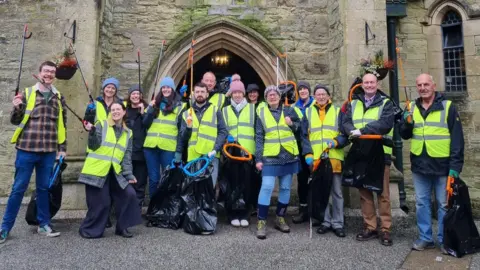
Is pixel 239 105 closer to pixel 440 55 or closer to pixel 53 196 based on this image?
pixel 53 196

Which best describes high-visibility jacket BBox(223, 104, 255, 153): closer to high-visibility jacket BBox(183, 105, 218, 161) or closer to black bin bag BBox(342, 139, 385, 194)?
high-visibility jacket BBox(183, 105, 218, 161)

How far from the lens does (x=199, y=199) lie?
4.11 metres

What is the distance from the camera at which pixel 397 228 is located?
14.9ft

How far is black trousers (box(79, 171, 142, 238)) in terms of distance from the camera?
390 centimetres

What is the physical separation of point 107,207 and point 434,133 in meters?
3.69

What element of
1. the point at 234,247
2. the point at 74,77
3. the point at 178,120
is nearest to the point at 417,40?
the point at 178,120

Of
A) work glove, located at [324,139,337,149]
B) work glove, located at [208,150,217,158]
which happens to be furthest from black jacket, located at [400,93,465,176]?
A: work glove, located at [208,150,217,158]

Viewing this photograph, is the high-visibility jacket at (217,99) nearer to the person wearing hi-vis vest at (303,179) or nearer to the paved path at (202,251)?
the person wearing hi-vis vest at (303,179)

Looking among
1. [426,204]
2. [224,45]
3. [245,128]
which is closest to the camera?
[426,204]

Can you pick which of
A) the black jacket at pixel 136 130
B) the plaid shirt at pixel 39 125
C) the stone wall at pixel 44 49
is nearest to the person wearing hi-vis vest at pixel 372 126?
the black jacket at pixel 136 130

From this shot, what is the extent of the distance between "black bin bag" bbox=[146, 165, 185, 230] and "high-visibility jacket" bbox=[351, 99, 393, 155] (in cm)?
219

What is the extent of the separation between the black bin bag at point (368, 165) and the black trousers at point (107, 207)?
8.35 ft

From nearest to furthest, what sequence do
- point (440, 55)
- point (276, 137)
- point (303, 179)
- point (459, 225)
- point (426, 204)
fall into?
point (459, 225), point (426, 204), point (276, 137), point (303, 179), point (440, 55)

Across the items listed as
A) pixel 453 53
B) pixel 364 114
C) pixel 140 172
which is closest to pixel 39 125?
pixel 140 172
